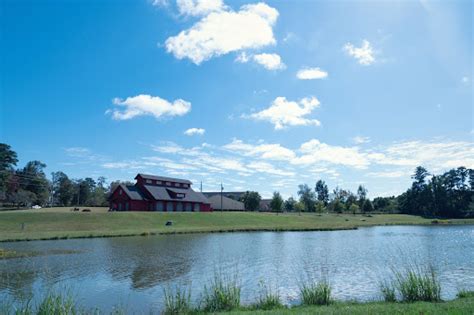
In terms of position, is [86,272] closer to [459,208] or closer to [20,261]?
[20,261]

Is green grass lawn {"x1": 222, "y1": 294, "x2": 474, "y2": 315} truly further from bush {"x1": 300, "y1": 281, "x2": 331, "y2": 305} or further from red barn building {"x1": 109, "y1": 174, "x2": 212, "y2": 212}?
red barn building {"x1": 109, "y1": 174, "x2": 212, "y2": 212}

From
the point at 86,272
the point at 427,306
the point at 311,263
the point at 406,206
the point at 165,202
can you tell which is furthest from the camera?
the point at 406,206

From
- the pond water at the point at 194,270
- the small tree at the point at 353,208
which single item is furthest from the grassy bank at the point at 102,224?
the small tree at the point at 353,208

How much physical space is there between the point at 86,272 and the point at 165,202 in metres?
60.2

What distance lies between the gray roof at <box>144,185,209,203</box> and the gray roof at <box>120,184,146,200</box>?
203 cm

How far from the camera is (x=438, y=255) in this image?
91.8 feet

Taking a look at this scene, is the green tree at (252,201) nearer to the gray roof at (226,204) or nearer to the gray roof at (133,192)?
the gray roof at (226,204)

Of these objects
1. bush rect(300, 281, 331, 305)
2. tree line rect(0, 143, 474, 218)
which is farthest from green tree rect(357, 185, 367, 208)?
bush rect(300, 281, 331, 305)

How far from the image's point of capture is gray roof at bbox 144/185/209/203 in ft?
263

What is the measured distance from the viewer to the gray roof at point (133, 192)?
75963 mm

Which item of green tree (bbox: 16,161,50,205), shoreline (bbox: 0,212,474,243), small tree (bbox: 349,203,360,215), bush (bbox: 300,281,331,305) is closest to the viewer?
bush (bbox: 300,281,331,305)

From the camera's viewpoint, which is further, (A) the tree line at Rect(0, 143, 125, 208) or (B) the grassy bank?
(A) the tree line at Rect(0, 143, 125, 208)

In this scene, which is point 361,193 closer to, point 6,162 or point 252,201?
point 252,201

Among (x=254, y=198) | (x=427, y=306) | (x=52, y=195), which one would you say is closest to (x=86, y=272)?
(x=427, y=306)
